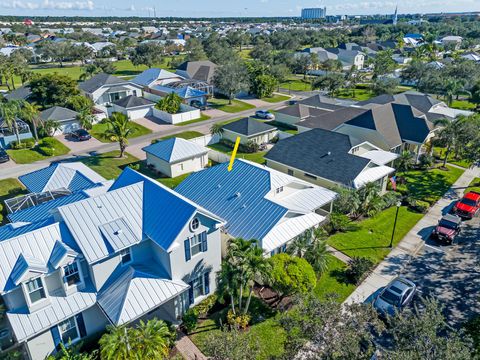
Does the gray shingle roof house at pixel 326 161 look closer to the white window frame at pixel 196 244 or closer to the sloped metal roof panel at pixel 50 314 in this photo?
the white window frame at pixel 196 244

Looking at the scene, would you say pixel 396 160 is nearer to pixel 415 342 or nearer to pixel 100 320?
pixel 415 342

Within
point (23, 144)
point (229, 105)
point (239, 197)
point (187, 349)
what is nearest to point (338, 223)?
point (239, 197)

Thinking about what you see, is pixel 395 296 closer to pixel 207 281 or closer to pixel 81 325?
pixel 207 281

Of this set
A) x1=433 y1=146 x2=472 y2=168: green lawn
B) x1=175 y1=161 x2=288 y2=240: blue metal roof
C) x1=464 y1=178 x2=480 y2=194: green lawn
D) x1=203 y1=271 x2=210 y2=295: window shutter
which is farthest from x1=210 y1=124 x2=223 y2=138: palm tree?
x1=464 y1=178 x2=480 y2=194: green lawn

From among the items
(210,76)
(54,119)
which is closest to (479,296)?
(54,119)

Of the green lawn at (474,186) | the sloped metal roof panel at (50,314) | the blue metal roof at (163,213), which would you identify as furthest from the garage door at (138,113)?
the green lawn at (474,186)

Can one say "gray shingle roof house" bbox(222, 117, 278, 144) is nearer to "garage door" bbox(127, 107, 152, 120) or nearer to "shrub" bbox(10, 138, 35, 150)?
"garage door" bbox(127, 107, 152, 120)

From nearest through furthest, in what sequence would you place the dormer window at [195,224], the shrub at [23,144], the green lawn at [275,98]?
1. the dormer window at [195,224]
2. the shrub at [23,144]
3. the green lawn at [275,98]
